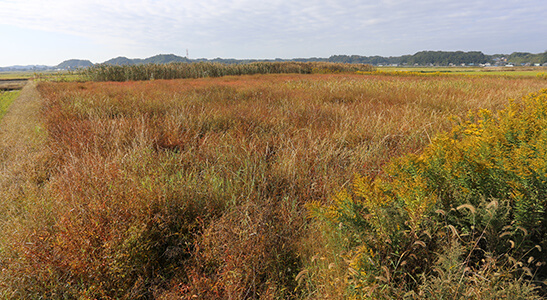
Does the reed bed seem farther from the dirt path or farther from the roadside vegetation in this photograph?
the roadside vegetation

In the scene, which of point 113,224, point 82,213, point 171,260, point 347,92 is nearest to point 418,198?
point 171,260

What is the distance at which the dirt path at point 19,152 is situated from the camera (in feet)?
11.5

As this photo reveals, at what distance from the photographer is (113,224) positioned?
2.15m

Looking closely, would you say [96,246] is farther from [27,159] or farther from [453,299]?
[27,159]

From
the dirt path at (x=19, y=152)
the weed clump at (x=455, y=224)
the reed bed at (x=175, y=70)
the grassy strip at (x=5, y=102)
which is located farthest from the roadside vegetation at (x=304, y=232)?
the reed bed at (x=175, y=70)

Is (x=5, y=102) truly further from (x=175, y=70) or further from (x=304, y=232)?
(x=304, y=232)

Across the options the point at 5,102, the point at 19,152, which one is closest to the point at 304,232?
the point at 19,152

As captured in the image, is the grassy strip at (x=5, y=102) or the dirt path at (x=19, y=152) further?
the grassy strip at (x=5, y=102)

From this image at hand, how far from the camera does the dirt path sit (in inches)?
138

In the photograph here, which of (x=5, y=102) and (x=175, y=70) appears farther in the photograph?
(x=175, y=70)

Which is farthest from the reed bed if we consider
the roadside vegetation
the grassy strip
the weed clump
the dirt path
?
the weed clump

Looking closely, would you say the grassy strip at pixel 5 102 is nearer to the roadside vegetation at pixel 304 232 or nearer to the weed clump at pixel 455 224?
the roadside vegetation at pixel 304 232

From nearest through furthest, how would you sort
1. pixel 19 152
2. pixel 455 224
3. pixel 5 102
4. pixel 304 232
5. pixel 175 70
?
pixel 455 224, pixel 304 232, pixel 19 152, pixel 5 102, pixel 175 70

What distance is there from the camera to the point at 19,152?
4883mm
